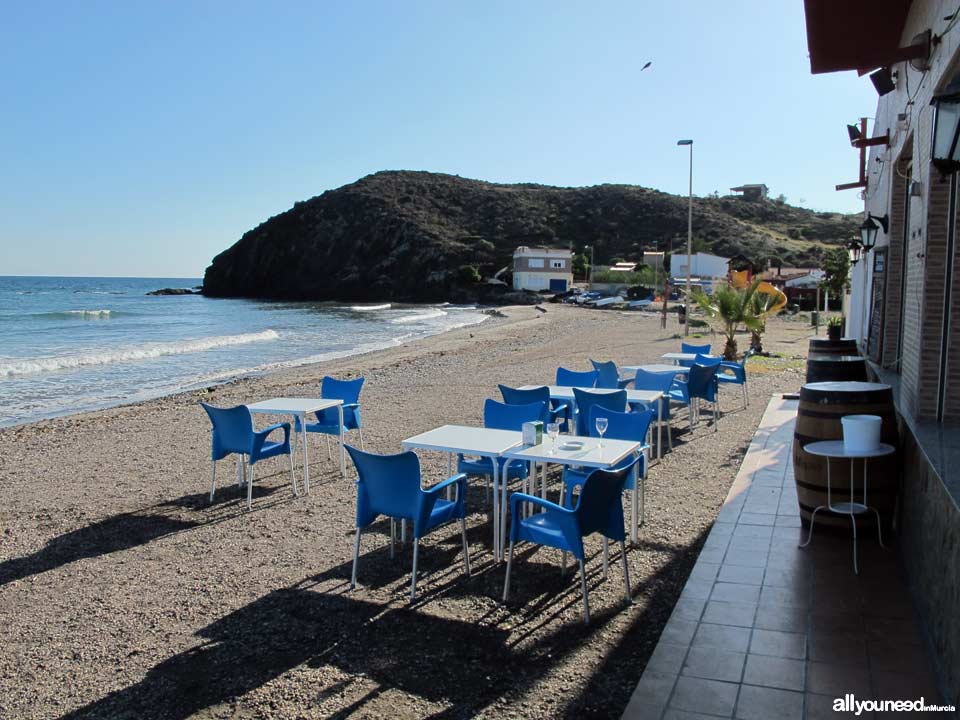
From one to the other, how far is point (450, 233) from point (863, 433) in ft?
283

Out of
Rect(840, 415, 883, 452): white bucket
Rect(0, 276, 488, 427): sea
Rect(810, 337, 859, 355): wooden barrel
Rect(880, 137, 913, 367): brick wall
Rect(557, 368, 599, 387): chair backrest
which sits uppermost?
Rect(880, 137, 913, 367): brick wall

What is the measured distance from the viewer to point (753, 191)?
110812 mm

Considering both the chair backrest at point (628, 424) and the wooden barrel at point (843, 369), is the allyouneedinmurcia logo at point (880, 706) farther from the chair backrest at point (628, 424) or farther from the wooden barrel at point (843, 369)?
the wooden barrel at point (843, 369)

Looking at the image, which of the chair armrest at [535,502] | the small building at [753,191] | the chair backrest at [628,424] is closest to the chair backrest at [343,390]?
the chair backrest at [628,424]

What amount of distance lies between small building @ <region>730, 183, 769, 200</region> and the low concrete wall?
109 metres

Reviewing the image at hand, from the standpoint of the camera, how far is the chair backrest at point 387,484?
4.13 m

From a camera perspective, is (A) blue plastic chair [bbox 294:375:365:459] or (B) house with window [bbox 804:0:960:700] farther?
(A) blue plastic chair [bbox 294:375:365:459]

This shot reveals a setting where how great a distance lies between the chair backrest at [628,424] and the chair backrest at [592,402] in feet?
3.21

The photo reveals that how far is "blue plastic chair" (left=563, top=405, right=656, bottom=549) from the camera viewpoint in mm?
4934

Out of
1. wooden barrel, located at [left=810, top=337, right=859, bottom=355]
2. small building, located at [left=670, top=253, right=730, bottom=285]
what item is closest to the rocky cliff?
small building, located at [left=670, top=253, right=730, bottom=285]

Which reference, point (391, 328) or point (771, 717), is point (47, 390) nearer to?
point (771, 717)

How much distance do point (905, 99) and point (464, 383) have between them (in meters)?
8.95

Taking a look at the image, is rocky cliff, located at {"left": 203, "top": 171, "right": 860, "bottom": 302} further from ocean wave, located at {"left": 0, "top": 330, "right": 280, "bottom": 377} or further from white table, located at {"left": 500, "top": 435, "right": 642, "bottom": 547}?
white table, located at {"left": 500, "top": 435, "right": 642, "bottom": 547}

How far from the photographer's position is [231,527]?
5.57m
